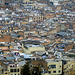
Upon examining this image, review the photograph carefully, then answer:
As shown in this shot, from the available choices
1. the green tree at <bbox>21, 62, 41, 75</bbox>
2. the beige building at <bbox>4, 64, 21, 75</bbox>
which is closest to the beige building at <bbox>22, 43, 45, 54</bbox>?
the beige building at <bbox>4, 64, 21, 75</bbox>

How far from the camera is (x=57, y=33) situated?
4003 centimetres

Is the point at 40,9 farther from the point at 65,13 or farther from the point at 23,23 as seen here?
the point at 23,23

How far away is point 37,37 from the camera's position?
3616 centimetres

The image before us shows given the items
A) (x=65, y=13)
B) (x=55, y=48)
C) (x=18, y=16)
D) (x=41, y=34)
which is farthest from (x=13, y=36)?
(x=65, y=13)

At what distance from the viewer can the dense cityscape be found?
23484 mm

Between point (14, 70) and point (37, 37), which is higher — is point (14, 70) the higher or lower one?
the higher one

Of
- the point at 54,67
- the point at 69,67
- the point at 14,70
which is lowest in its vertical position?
the point at 69,67

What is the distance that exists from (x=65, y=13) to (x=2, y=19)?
1307 centimetres

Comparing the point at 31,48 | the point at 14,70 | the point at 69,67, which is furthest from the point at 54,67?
the point at 31,48

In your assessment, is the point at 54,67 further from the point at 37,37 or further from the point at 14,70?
the point at 37,37

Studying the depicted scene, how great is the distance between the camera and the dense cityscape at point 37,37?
23484 mm

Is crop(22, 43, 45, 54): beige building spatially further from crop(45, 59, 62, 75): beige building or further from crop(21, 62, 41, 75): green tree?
crop(21, 62, 41, 75): green tree

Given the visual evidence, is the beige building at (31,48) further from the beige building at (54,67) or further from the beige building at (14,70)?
the beige building at (14,70)

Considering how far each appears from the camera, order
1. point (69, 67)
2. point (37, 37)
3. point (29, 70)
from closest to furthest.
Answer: point (29, 70), point (69, 67), point (37, 37)
